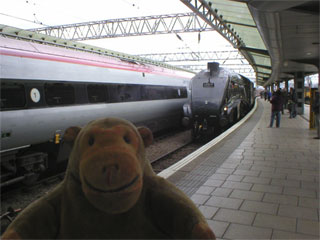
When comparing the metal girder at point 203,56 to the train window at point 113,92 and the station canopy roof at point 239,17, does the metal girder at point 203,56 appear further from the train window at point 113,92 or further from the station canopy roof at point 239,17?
the train window at point 113,92

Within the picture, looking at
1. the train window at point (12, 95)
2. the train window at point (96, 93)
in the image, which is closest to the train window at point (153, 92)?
the train window at point (96, 93)

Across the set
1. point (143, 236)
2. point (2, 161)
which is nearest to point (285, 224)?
point (143, 236)

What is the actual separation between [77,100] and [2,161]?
223cm

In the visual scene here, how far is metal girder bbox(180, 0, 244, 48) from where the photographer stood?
965cm

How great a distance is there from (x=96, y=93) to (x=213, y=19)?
6.68 m

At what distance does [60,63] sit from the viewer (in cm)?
645

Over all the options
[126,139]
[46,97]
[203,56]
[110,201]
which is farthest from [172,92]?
[203,56]

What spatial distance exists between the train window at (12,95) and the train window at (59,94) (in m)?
0.59

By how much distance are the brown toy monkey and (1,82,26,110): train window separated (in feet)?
13.8

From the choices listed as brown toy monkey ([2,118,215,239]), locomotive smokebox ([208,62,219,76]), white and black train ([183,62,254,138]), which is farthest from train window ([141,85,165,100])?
brown toy monkey ([2,118,215,239])

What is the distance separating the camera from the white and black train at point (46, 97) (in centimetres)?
531

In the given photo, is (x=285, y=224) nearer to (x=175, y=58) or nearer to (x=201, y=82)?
(x=201, y=82)

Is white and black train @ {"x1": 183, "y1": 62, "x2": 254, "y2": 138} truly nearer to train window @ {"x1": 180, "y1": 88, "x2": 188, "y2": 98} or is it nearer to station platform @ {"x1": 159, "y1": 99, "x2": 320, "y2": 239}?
station platform @ {"x1": 159, "y1": 99, "x2": 320, "y2": 239}

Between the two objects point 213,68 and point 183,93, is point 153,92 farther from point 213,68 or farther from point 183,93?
point 183,93
